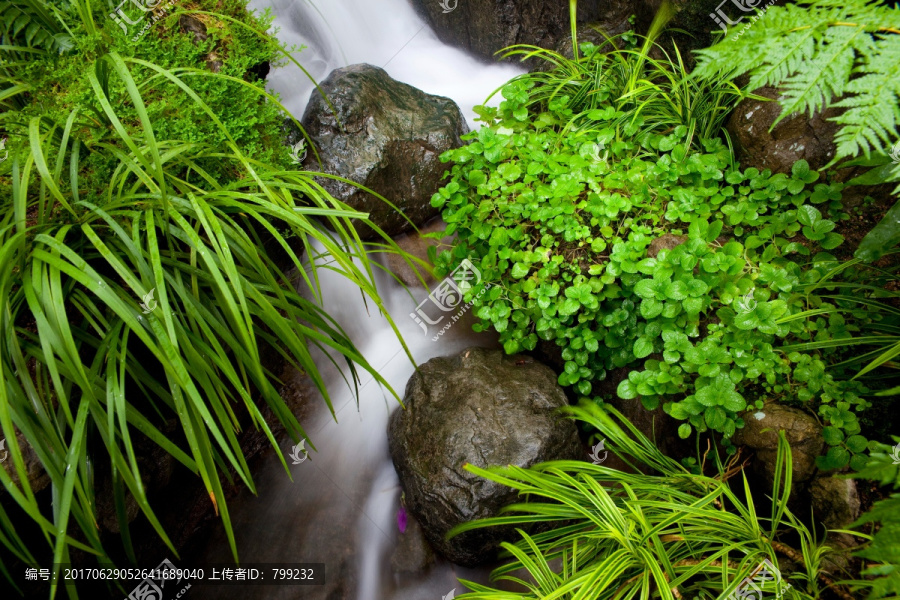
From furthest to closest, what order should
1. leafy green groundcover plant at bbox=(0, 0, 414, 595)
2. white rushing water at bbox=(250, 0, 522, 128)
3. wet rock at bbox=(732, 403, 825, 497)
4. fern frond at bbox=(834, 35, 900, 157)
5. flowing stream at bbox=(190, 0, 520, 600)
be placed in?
1. white rushing water at bbox=(250, 0, 522, 128)
2. flowing stream at bbox=(190, 0, 520, 600)
3. wet rock at bbox=(732, 403, 825, 497)
4. leafy green groundcover plant at bbox=(0, 0, 414, 595)
5. fern frond at bbox=(834, 35, 900, 157)

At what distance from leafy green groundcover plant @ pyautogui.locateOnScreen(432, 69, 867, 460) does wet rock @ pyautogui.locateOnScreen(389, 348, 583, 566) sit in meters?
0.22

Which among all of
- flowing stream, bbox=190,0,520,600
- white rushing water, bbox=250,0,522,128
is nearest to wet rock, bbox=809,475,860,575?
flowing stream, bbox=190,0,520,600

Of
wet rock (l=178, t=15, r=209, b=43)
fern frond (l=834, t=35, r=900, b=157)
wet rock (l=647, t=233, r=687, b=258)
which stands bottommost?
wet rock (l=647, t=233, r=687, b=258)

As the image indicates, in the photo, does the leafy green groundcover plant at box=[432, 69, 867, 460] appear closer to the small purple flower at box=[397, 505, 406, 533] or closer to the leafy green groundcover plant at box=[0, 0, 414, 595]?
the leafy green groundcover plant at box=[0, 0, 414, 595]

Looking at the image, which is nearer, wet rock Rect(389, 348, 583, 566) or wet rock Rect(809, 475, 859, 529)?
wet rock Rect(809, 475, 859, 529)

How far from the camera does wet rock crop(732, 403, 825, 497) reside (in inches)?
70.2

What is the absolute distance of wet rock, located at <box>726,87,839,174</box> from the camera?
6.88 ft

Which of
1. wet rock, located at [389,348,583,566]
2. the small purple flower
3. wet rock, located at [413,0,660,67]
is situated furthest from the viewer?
wet rock, located at [413,0,660,67]

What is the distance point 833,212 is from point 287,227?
7.84ft

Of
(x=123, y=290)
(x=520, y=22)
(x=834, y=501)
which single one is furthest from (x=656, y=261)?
(x=520, y=22)

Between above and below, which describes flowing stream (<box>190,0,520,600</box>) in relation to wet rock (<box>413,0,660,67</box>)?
below

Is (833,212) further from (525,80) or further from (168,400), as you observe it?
(168,400)

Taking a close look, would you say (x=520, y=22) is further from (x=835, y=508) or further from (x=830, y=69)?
(x=835, y=508)

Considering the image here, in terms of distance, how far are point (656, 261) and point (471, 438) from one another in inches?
44.2
